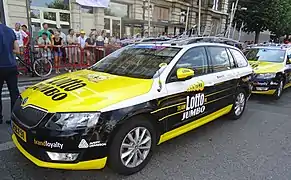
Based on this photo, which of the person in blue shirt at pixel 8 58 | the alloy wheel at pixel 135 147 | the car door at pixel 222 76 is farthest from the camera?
the car door at pixel 222 76

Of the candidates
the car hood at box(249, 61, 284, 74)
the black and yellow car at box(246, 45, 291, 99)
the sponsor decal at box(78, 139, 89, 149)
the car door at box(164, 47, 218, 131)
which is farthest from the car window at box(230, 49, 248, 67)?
the sponsor decal at box(78, 139, 89, 149)

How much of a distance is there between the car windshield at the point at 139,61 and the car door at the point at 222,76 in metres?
0.88

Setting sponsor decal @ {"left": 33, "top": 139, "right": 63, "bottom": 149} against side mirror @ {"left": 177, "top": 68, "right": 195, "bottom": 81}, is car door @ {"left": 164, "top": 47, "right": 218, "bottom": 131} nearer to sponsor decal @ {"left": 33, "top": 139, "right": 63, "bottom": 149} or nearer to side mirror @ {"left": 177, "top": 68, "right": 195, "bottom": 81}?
side mirror @ {"left": 177, "top": 68, "right": 195, "bottom": 81}

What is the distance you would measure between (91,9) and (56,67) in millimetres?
8169

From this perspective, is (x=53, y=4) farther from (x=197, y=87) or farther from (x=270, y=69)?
(x=197, y=87)

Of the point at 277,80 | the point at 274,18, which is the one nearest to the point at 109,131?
the point at 277,80

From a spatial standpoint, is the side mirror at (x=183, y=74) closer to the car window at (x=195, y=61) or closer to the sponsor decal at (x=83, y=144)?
the car window at (x=195, y=61)

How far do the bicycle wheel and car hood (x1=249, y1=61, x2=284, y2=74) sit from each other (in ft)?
22.1

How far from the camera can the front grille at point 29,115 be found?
8.14 feet

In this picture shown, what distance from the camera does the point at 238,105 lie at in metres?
4.97

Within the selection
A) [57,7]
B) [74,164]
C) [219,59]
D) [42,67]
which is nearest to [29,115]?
[74,164]

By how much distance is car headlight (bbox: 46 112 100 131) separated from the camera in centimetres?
239

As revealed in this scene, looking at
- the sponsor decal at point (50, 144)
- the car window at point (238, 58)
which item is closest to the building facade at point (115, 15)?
the car window at point (238, 58)

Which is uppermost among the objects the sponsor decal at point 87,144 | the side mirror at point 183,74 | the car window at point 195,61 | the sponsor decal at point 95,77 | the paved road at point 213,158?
the car window at point 195,61
